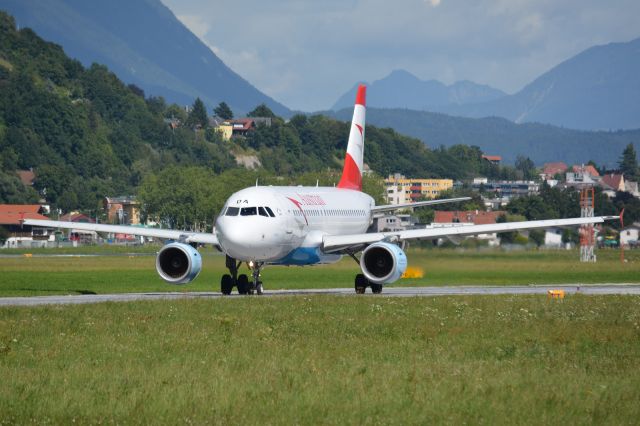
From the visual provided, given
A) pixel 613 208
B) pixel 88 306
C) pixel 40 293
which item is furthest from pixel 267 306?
pixel 613 208

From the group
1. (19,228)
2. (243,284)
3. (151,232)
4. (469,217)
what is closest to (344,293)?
(243,284)

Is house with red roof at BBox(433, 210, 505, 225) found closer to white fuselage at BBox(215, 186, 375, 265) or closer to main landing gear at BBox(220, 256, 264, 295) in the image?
white fuselage at BBox(215, 186, 375, 265)

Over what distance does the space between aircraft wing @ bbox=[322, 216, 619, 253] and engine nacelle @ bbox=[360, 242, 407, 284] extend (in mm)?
1117

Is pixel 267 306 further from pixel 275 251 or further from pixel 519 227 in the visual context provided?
pixel 519 227

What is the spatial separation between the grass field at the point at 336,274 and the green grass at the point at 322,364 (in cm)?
2028

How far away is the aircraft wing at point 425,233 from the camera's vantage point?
50.2 m

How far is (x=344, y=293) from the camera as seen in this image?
50.8 m

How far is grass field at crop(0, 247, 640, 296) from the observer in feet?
194

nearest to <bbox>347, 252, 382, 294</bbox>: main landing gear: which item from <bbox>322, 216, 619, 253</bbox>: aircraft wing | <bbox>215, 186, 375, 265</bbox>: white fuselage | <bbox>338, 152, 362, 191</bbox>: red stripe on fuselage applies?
<bbox>322, 216, 619, 253</bbox>: aircraft wing

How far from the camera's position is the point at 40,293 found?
5222 centimetres

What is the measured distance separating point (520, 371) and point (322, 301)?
1589 centimetres

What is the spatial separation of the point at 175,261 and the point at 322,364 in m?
24.2

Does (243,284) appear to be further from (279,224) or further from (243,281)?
(279,224)

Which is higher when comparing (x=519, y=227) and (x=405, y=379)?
(x=519, y=227)
